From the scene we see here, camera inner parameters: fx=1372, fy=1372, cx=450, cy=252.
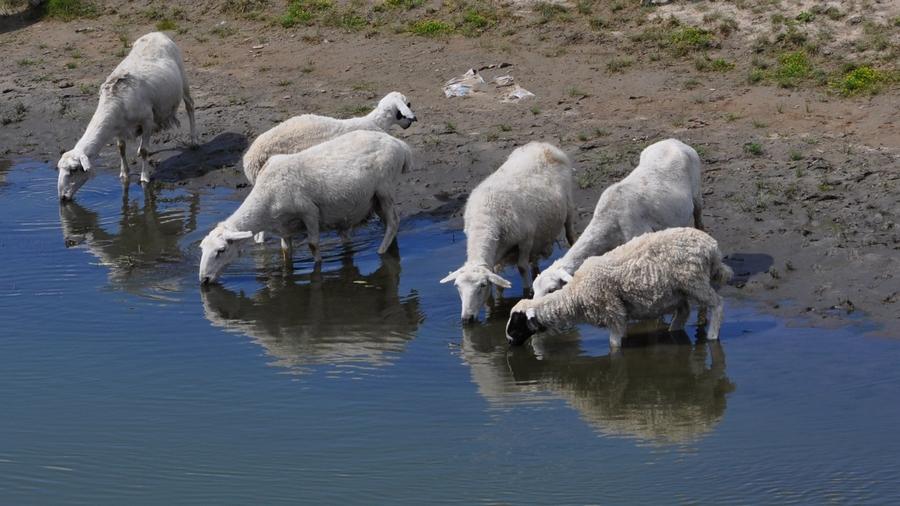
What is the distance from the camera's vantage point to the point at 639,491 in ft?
31.3

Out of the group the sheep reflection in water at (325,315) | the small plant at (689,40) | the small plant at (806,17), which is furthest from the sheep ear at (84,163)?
the small plant at (806,17)

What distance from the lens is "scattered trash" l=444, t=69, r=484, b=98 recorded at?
2050cm

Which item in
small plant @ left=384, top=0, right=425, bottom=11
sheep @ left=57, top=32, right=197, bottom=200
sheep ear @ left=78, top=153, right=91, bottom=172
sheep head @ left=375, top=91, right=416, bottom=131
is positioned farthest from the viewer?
small plant @ left=384, top=0, right=425, bottom=11

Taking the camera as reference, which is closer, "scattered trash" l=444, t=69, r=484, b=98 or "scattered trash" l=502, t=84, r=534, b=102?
"scattered trash" l=502, t=84, r=534, b=102

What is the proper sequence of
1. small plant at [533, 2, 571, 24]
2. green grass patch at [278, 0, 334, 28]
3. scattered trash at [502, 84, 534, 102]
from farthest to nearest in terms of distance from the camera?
1. green grass patch at [278, 0, 334, 28]
2. small plant at [533, 2, 571, 24]
3. scattered trash at [502, 84, 534, 102]

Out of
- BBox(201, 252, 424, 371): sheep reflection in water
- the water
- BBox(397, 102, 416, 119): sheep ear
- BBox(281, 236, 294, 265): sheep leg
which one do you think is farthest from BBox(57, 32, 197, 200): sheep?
BBox(201, 252, 424, 371): sheep reflection in water

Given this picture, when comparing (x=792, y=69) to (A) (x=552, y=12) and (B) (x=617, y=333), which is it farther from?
(B) (x=617, y=333)

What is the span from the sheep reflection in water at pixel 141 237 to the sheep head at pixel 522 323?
13.8ft

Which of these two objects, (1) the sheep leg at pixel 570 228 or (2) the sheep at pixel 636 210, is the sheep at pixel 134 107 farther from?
(2) the sheep at pixel 636 210

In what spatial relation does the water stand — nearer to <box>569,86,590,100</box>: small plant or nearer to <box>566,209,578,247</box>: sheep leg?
<box>566,209,578,247</box>: sheep leg

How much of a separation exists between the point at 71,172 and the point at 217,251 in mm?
4722

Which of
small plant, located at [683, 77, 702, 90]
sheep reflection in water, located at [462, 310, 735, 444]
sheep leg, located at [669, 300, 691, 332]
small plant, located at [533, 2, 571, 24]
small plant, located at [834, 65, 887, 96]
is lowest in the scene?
sheep reflection in water, located at [462, 310, 735, 444]

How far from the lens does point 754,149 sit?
16.9 meters

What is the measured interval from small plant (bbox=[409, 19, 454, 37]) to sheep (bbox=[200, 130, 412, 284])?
7.07 meters
